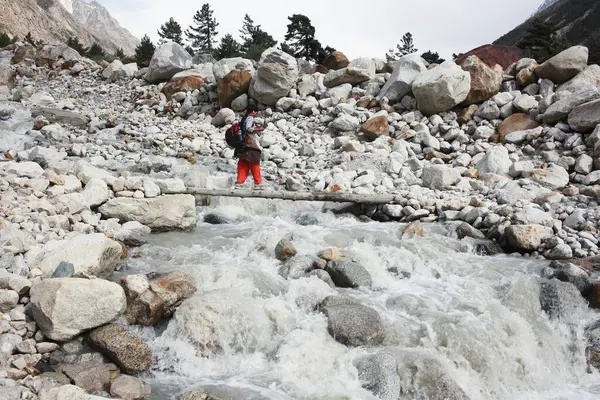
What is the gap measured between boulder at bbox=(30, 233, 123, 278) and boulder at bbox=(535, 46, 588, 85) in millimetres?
13997

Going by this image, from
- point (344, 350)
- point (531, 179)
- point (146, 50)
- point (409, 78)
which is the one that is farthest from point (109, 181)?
point (146, 50)

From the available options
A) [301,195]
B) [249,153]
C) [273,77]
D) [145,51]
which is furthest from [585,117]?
[145,51]

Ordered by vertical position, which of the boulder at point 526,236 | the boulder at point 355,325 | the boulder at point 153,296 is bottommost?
the boulder at point 355,325

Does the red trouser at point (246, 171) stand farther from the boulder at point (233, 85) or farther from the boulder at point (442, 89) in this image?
the boulder at point (233, 85)

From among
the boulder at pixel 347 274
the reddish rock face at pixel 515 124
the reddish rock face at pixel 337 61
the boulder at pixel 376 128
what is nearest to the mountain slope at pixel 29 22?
the reddish rock face at pixel 337 61

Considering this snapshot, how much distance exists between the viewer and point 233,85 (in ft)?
55.6

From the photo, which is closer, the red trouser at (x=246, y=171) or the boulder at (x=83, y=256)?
the boulder at (x=83, y=256)

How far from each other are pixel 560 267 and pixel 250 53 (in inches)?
958

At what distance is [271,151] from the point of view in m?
13.1

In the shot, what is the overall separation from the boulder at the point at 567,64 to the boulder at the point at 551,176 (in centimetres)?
484

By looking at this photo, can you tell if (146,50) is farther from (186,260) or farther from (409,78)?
(186,260)

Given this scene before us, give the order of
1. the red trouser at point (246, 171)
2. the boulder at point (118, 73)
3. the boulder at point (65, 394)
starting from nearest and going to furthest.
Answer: the boulder at point (65, 394)
the red trouser at point (246, 171)
the boulder at point (118, 73)

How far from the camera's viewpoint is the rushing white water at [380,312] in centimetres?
484

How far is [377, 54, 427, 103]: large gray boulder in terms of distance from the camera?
15.2 metres
